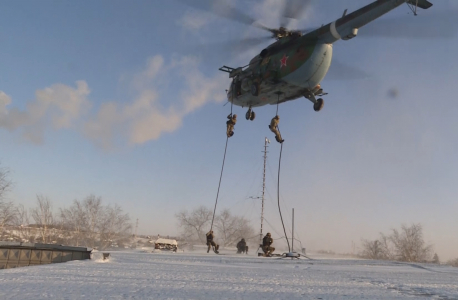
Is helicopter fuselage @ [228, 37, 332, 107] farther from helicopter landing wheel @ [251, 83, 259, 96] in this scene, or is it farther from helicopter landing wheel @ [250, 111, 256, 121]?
helicopter landing wheel @ [250, 111, 256, 121]

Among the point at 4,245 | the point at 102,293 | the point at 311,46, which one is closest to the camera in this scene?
the point at 102,293

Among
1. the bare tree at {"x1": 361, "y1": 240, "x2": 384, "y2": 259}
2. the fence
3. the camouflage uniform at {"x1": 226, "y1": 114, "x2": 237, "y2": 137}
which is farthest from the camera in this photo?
the bare tree at {"x1": 361, "y1": 240, "x2": 384, "y2": 259}

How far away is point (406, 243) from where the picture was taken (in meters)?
53.2

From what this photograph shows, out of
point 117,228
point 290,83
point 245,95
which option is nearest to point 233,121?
point 245,95

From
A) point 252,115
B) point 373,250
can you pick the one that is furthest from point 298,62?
point 373,250

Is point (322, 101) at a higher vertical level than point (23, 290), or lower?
higher

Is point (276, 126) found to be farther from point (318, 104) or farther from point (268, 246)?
point (268, 246)

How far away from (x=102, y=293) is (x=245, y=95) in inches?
473

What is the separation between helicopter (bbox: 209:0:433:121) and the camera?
12.2m

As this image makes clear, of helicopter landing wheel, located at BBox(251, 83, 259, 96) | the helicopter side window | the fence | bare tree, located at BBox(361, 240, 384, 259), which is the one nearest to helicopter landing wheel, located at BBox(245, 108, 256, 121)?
the helicopter side window

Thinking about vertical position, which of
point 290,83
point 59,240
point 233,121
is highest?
point 290,83

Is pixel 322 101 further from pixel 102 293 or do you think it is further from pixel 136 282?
pixel 102 293

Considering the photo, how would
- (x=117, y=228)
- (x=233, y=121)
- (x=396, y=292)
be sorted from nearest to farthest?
(x=396, y=292) → (x=233, y=121) → (x=117, y=228)

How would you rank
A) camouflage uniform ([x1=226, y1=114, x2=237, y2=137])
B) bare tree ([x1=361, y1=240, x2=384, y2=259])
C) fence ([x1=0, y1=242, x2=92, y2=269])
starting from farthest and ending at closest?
bare tree ([x1=361, y1=240, x2=384, y2=259]), fence ([x1=0, y1=242, x2=92, y2=269]), camouflage uniform ([x1=226, y1=114, x2=237, y2=137])
